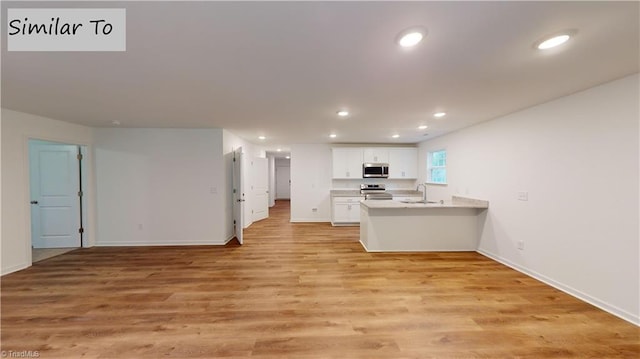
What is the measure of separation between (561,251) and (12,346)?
5.66 meters

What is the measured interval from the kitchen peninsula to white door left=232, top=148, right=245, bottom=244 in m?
2.63

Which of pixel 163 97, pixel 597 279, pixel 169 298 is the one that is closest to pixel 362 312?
pixel 169 298

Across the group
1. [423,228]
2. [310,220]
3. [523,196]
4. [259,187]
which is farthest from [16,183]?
[523,196]

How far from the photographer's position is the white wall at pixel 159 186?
15.8 ft

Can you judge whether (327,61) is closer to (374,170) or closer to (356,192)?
(374,170)

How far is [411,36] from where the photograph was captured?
1.64m

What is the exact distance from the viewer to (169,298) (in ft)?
9.10

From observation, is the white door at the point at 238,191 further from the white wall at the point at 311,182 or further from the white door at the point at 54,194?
the white door at the point at 54,194

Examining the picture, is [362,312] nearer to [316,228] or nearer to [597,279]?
[597,279]

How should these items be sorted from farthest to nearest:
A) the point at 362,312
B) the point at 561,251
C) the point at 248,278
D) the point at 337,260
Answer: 1. the point at 337,260
2. the point at 248,278
3. the point at 561,251
4. the point at 362,312

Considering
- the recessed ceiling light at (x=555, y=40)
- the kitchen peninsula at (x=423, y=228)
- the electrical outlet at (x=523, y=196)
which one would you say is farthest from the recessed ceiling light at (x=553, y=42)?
the kitchen peninsula at (x=423, y=228)

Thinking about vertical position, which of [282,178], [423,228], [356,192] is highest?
[282,178]

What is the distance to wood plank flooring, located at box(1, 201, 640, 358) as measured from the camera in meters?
1.99

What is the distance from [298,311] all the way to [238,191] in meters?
3.29
